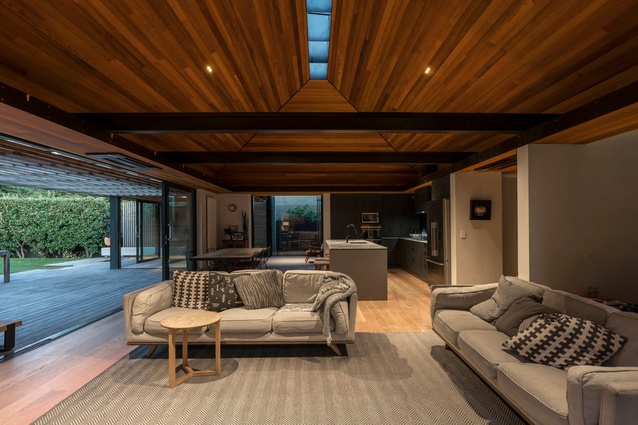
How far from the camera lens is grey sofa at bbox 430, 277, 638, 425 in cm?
150

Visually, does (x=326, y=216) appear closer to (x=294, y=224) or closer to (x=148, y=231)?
(x=294, y=224)

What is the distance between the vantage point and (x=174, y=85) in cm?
313

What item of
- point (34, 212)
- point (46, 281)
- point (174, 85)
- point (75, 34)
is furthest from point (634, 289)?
point (34, 212)

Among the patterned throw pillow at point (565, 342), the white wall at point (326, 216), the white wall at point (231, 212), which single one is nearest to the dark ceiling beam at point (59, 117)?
the patterned throw pillow at point (565, 342)

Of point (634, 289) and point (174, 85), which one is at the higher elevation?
point (174, 85)

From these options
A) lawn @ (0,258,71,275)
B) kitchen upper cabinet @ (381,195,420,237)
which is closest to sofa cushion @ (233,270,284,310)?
kitchen upper cabinet @ (381,195,420,237)

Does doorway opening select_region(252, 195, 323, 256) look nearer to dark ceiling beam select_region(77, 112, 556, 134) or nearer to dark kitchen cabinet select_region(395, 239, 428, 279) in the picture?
dark kitchen cabinet select_region(395, 239, 428, 279)

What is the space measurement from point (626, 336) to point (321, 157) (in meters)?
4.82

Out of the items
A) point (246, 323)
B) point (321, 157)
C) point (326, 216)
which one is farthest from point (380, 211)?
point (246, 323)

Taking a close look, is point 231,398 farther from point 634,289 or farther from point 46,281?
point 46,281

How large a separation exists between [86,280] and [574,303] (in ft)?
30.4

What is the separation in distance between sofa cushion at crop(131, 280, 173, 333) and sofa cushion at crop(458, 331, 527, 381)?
10.2 feet

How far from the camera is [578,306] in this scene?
8.03 feet

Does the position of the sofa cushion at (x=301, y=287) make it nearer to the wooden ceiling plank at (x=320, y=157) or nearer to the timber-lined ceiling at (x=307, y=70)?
the timber-lined ceiling at (x=307, y=70)
